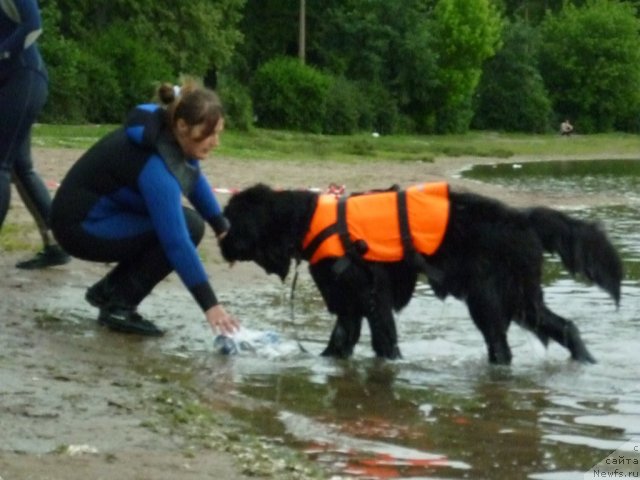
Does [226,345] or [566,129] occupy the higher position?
[226,345]

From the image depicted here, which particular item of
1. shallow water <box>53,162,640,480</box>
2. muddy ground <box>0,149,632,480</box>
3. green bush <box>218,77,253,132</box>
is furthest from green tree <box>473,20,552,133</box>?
muddy ground <box>0,149,632,480</box>

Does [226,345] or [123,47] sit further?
[123,47]

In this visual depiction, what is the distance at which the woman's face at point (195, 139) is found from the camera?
289 inches

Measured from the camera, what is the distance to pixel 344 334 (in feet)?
25.3

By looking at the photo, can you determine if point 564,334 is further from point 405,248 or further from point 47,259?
point 47,259

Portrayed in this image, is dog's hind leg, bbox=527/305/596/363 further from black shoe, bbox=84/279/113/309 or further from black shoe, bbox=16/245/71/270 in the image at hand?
black shoe, bbox=16/245/71/270

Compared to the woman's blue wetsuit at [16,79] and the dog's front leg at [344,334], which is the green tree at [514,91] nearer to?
the dog's front leg at [344,334]

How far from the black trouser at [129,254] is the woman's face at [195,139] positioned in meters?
0.60

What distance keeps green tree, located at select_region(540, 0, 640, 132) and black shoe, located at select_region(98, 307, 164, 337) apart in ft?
195

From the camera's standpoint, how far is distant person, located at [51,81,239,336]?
24.0 feet

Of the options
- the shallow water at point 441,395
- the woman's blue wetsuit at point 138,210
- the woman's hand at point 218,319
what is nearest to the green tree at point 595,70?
the shallow water at point 441,395

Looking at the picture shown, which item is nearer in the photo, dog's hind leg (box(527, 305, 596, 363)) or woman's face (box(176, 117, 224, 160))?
woman's face (box(176, 117, 224, 160))

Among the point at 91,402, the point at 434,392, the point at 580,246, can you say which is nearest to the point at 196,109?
the point at 434,392

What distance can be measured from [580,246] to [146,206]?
2317mm
